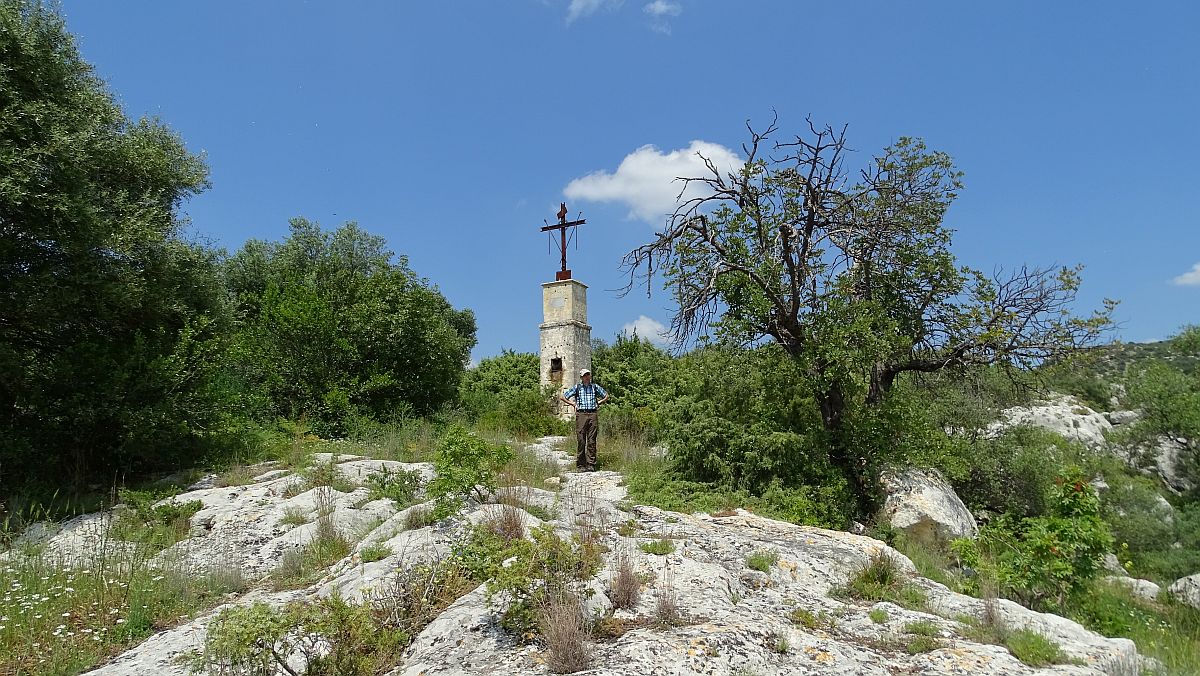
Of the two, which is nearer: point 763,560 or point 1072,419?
point 763,560

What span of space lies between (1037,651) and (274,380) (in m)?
15.6

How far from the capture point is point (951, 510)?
34.7 feet

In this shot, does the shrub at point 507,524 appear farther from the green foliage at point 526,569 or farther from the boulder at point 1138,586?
the boulder at point 1138,586

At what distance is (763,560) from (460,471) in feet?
11.3

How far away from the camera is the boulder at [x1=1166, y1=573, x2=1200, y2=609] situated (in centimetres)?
1313

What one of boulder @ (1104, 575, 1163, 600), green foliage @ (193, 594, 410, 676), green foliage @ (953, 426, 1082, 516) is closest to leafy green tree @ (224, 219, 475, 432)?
green foliage @ (193, 594, 410, 676)

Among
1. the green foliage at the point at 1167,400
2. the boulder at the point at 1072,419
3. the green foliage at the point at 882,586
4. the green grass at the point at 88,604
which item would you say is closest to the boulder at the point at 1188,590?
the green foliage at the point at 882,586

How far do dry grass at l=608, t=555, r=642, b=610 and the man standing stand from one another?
260 inches

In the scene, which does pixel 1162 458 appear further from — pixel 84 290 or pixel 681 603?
pixel 84 290

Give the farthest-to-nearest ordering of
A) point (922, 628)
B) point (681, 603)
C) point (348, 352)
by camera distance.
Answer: point (348, 352) → point (681, 603) → point (922, 628)

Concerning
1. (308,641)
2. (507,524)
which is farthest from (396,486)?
(308,641)

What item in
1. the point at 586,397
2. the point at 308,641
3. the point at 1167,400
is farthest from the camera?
the point at 1167,400

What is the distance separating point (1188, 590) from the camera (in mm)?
13812

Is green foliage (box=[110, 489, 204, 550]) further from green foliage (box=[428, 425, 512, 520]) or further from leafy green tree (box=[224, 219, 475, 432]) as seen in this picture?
leafy green tree (box=[224, 219, 475, 432])
